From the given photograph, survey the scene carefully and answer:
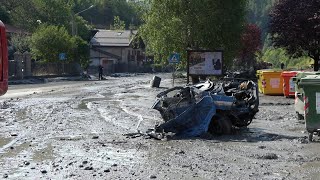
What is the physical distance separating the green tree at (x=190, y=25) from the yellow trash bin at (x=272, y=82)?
339 inches

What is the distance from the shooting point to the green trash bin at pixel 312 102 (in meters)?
11.0

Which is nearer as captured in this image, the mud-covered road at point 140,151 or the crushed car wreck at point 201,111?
the mud-covered road at point 140,151

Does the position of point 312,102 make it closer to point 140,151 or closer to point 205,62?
point 140,151

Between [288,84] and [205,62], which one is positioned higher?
[205,62]

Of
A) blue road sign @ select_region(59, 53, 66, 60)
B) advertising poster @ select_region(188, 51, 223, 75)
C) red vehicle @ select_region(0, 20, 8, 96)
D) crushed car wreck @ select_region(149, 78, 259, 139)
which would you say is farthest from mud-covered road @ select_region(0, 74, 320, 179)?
blue road sign @ select_region(59, 53, 66, 60)

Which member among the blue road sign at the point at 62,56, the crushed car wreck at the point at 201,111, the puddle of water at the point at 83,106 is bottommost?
the puddle of water at the point at 83,106

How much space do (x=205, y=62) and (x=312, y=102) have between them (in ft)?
52.9

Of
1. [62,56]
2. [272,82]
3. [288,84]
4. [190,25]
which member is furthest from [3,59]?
[62,56]

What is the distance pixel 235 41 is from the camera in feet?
116

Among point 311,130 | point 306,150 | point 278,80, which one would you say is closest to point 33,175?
point 306,150

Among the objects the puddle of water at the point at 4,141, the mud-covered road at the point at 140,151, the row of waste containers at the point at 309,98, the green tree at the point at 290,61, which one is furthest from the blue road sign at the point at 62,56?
the puddle of water at the point at 4,141

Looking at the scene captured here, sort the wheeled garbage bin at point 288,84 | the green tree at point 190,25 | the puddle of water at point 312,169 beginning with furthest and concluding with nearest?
the green tree at point 190,25 → the wheeled garbage bin at point 288,84 → the puddle of water at point 312,169

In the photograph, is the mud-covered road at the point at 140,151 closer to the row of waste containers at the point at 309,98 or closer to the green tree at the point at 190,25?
the row of waste containers at the point at 309,98

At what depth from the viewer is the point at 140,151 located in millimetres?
10320
